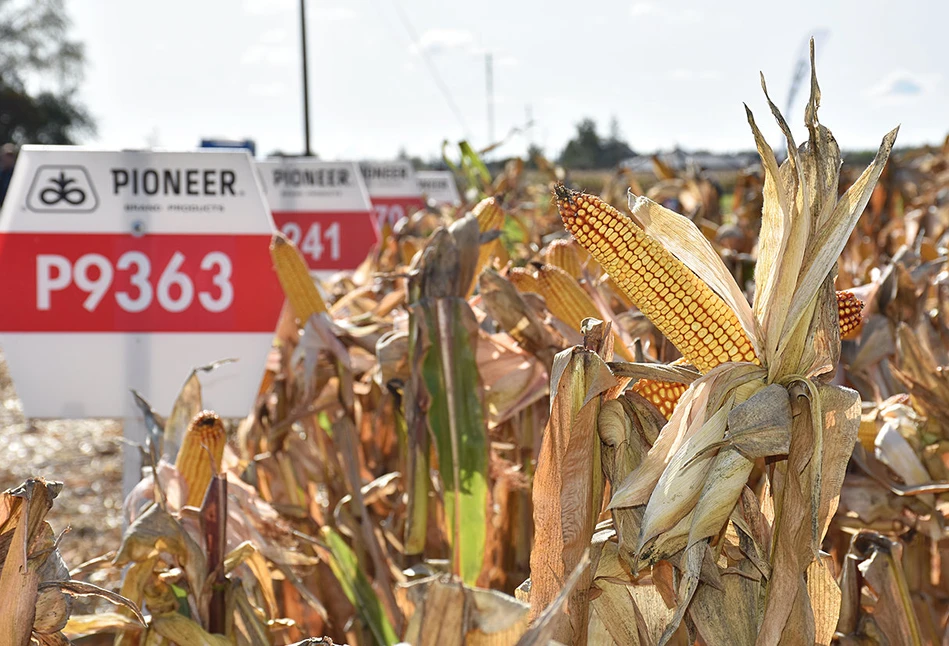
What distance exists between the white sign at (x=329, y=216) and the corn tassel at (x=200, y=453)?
2.29 metres

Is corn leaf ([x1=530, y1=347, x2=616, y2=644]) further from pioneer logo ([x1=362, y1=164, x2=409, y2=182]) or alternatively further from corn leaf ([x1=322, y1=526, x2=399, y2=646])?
pioneer logo ([x1=362, y1=164, x2=409, y2=182])

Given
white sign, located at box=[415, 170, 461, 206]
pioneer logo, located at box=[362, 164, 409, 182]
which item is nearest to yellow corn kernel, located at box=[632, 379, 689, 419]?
pioneer logo, located at box=[362, 164, 409, 182]

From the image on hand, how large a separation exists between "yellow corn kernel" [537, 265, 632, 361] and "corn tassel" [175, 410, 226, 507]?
1.51 feet

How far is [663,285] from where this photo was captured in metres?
0.83

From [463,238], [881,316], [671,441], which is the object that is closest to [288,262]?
[463,238]

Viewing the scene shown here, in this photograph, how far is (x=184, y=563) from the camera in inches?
40.6

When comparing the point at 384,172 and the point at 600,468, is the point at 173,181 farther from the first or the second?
the point at 384,172

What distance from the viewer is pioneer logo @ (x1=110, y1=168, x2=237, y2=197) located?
189 centimetres

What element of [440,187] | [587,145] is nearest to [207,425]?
[440,187]

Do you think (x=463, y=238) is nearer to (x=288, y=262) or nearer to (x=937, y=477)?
(x=288, y=262)

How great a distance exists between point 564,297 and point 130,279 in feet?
3.41

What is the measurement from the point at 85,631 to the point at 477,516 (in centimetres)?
53

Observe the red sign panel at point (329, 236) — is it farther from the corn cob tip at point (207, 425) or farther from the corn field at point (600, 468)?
the corn cob tip at point (207, 425)

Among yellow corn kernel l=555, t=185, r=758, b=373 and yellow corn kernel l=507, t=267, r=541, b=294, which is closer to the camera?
yellow corn kernel l=555, t=185, r=758, b=373
